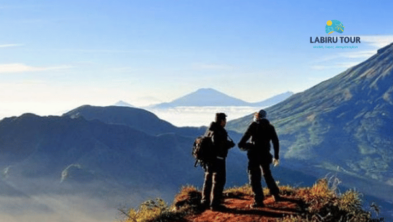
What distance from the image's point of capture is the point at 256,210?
13.9m

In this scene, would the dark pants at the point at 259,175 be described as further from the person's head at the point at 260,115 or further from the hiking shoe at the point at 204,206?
the hiking shoe at the point at 204,206

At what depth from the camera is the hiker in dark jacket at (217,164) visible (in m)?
14.4

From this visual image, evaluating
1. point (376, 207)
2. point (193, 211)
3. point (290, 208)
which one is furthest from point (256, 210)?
point (376, 207)

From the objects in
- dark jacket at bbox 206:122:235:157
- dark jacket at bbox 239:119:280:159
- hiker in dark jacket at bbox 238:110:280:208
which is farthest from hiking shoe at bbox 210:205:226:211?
dark jacket at bbox 239:119:280:159

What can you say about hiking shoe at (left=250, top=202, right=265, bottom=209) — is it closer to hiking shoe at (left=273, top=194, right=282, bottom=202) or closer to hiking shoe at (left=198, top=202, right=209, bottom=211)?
hiking shoe at (left=273, top=194, right=282, bottom=202)

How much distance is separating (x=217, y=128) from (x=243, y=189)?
4137 millimetres

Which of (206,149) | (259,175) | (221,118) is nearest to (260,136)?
(259,175)

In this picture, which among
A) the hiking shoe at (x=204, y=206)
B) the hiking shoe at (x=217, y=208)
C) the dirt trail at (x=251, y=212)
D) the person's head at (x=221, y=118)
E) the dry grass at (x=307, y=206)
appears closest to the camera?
the dry grass at (x=307, y=206)

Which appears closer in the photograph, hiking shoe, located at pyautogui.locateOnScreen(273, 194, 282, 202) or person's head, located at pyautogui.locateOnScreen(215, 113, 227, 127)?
person's head, located at pyautogui.locateOnScreen(215, 113, 227, 127)

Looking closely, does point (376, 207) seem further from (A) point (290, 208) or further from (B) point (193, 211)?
(B) point (193, 211)

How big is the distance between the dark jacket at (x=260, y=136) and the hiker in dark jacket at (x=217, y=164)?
0.55m

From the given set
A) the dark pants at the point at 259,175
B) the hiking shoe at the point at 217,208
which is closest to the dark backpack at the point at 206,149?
the dark pants at the point at 259,175

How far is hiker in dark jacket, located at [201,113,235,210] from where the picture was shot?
47.1ft

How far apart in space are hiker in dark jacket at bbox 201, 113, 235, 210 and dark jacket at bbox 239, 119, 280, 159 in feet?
1.80
